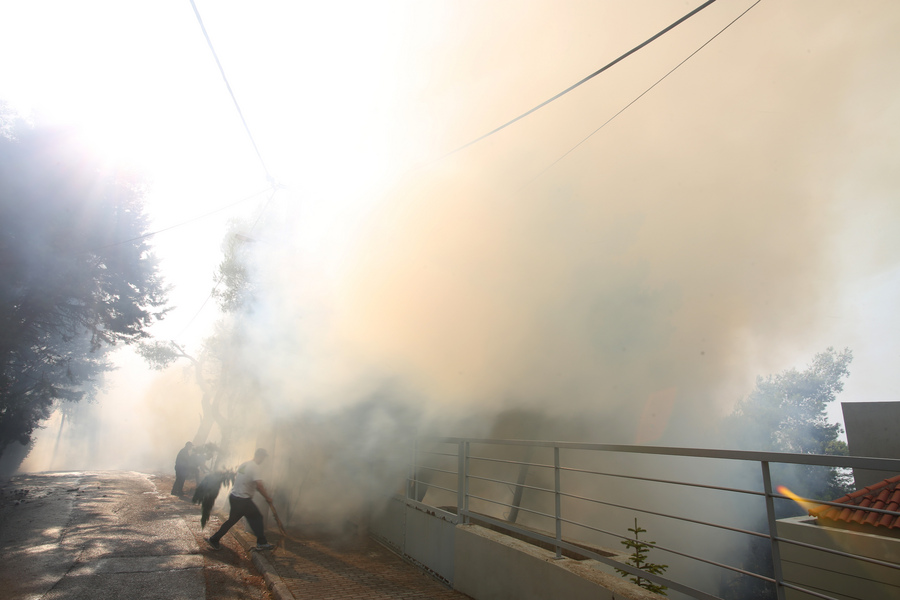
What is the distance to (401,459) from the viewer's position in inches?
285

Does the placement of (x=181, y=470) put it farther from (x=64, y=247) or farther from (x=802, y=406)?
(x=802, y=406)

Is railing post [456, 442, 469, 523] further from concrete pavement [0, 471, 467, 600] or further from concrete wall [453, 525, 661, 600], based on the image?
concrete pavement [0, 471, 467, 600]

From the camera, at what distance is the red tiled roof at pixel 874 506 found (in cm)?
666

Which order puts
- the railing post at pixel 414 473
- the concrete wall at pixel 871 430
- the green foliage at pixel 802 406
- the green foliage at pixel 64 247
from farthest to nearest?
1. the green foliage at pixel 802 406
2. the concrete wall at pixel 871 430
3. the green foliage at pixel 64 247
4. the railing post at pixel 414 473

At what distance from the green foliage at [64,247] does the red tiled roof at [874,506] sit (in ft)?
54.1

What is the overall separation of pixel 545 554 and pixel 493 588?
Answer: 0.76 m

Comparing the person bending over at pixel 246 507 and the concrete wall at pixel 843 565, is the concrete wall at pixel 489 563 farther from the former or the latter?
the concrete wall at pixel 843 565

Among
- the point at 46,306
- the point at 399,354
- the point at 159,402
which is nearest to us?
the point at 399,354

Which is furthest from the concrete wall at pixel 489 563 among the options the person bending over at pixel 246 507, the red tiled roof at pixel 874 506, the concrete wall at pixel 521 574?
the red tiled roof at pixel 874 506

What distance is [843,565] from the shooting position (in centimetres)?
675

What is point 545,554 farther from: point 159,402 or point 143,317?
point 159,402

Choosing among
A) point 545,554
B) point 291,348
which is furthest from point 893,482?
point 291,348

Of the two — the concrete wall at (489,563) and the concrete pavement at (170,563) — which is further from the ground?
the concrete wall at (489,563)

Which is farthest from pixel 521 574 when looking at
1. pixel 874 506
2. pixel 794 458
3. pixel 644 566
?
pixel 874 506
